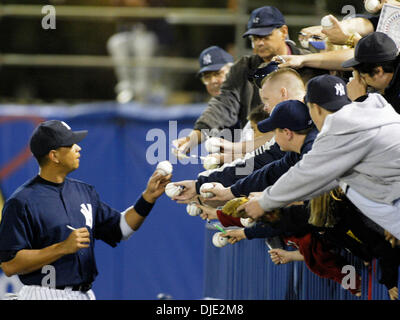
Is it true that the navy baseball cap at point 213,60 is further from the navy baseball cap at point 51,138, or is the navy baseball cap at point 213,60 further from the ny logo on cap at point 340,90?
the ny logo on cap at point 340,90

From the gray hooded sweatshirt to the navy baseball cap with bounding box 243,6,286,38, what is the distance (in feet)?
7.12

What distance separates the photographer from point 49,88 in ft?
36.3

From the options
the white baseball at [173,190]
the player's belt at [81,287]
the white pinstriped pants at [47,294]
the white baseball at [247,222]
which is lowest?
the white pinstriped pants at [47,294]

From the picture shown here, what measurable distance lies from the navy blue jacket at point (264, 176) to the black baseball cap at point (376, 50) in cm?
68

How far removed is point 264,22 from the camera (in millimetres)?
6324

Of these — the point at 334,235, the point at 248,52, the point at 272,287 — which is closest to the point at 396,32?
the point at 334,235

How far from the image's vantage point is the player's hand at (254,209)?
14.5 feet

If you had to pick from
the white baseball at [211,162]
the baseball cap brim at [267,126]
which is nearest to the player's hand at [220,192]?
the baseball cap brim at [267,126]

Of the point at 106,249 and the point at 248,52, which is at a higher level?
the point at 248,52

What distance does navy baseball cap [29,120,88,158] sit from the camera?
589 cm

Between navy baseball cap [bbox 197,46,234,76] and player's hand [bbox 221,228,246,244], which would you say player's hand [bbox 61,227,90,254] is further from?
navy baseball cap [bbox 197,46,234,76]

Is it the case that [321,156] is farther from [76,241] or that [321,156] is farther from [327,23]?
[76,241]
